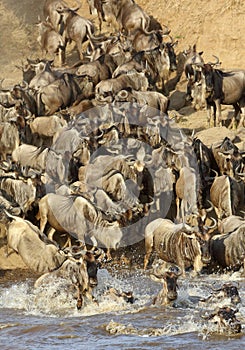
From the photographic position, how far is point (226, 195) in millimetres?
18953

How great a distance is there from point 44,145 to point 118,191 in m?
3.43

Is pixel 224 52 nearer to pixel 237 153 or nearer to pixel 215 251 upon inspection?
pixel 237 153

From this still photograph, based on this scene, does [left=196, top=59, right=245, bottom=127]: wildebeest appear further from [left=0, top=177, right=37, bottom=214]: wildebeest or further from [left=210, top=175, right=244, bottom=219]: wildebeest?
[left=0, top=177, right=37, bottom=214]: wildebeest

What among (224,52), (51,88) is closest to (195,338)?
(51,88)

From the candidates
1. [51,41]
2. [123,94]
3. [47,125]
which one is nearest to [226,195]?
[123,94]

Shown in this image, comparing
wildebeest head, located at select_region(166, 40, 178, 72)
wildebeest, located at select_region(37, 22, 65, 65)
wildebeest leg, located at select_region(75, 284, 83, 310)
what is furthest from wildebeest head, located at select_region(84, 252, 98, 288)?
wildebeest, located at select_region(37, 22, 65, 65)

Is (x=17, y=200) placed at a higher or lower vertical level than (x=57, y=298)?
higher

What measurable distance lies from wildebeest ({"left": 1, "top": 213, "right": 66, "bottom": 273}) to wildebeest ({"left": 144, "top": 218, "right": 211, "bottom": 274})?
A: 1.67 metres

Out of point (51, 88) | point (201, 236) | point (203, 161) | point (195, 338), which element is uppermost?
point (51, 88)

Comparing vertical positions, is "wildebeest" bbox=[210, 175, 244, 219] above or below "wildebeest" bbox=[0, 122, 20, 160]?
below

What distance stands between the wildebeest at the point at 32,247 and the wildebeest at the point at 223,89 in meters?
6.48

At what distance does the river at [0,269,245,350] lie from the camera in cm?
1344

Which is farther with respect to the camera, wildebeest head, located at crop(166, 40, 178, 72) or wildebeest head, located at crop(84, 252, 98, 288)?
wildebeest head, located at crop(166, 40, 178, 72)

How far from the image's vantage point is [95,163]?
66.1 feet
